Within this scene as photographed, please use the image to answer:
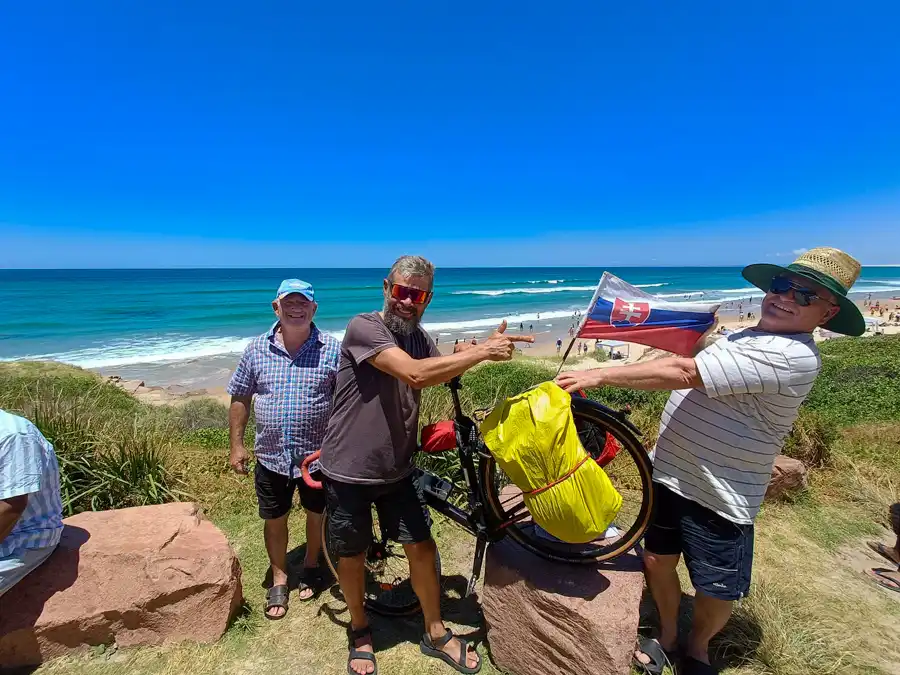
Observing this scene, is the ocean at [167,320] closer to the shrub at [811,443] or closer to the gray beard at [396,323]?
the shrub at [811,443]

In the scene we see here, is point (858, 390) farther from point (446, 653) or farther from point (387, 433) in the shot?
point (387, 433)

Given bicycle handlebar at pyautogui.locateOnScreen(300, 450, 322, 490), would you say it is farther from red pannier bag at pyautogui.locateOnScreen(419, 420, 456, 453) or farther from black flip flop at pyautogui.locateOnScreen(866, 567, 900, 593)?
black flip flop at pyautogui.locateOnScreen(866, 567, 900, 593)

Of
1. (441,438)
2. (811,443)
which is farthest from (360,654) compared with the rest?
(811,443)

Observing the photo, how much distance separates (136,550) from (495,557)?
2251 millimetres

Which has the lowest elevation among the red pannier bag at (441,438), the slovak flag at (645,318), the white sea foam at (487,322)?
the white sea foam at (487,322)

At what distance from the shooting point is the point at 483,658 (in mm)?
2830

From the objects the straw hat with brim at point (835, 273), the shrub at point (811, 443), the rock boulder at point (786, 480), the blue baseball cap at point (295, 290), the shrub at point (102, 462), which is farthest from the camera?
the shrub at point (811, 443)

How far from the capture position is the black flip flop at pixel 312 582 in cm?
343

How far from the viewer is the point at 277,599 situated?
3.26 metres

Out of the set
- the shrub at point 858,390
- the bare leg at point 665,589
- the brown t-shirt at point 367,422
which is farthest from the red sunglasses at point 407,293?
the shrub at point 858,390

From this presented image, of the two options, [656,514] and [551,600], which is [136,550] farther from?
[656,514]

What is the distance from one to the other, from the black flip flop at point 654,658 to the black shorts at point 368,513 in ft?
4.64

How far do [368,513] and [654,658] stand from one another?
73.4 inches

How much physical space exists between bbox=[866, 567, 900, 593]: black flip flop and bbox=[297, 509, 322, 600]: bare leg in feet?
14.4
